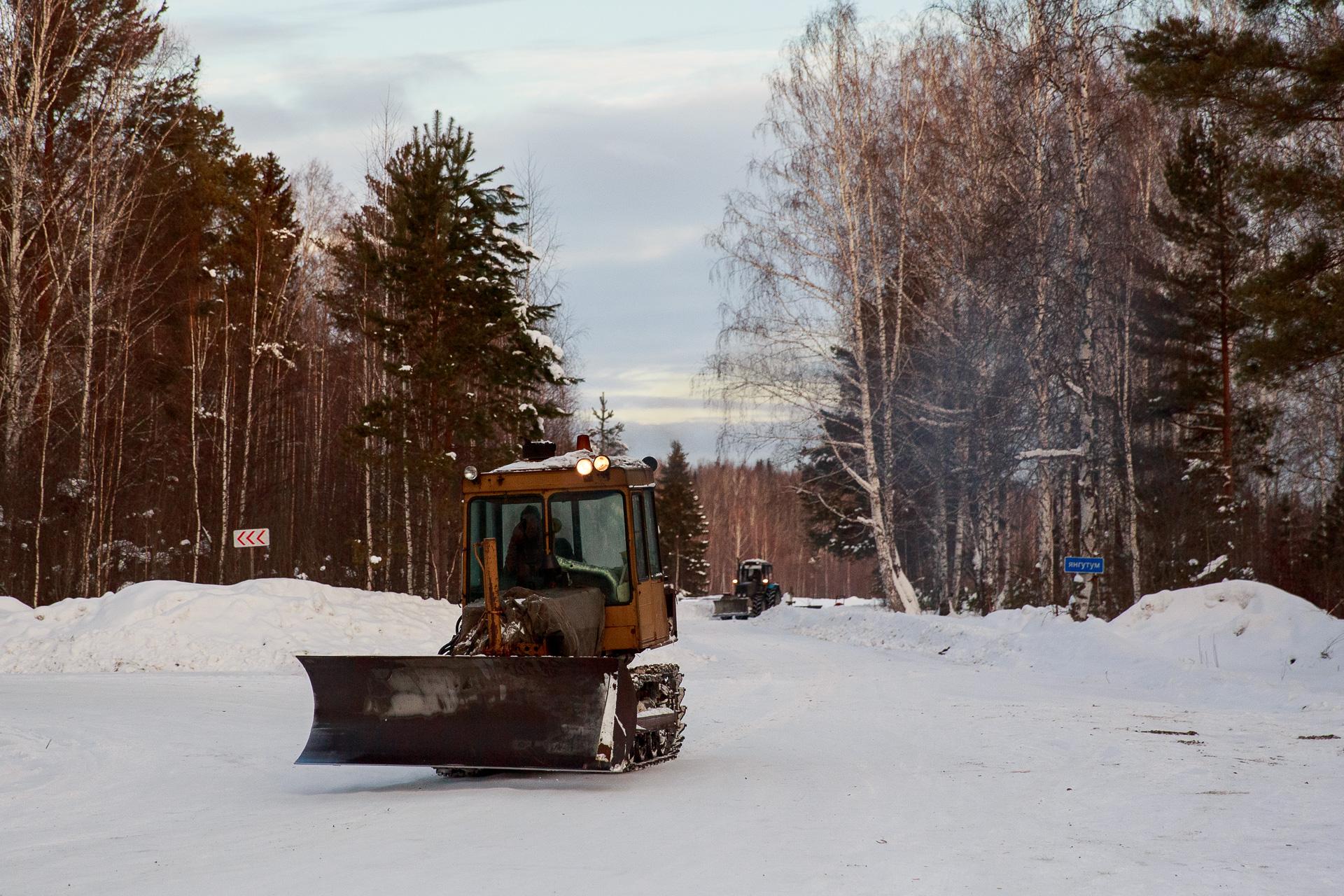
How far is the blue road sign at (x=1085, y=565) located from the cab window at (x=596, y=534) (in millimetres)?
11792

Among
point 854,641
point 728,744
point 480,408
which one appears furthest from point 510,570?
point 854,641

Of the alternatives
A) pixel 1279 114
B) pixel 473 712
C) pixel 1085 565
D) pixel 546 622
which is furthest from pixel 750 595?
pixel 473 712

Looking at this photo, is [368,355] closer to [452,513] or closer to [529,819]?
[452,513]

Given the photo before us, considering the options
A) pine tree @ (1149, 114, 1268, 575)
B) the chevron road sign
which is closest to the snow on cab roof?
the chevron road sign

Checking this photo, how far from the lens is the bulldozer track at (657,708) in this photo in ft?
32.1

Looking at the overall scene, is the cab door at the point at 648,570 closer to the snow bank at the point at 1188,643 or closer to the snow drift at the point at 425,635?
the snow drift at the point at 425,635

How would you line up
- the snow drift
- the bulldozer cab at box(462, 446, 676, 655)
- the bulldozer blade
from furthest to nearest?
1. the snow drift
2. the bulldozer cab at box(462, 446, 676, 655)
3. the bulldozer blade

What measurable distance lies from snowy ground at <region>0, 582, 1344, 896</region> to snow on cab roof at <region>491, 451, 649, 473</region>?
252 centimetres

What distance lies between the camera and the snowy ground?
19.7 feet

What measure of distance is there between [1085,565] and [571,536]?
40.3 ft

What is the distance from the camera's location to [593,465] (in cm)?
1001

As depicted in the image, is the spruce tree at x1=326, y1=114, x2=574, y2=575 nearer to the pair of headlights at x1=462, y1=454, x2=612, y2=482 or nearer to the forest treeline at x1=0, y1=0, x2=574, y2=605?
the forest treeline at x1=0, y1=0, x2=574, y2=605

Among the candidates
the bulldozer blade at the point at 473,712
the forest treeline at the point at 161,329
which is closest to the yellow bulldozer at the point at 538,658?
the bulldozer blade at the point at 473,712

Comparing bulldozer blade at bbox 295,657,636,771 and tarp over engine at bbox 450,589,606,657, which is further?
tarp over engine at bbox 450,589,606,657
